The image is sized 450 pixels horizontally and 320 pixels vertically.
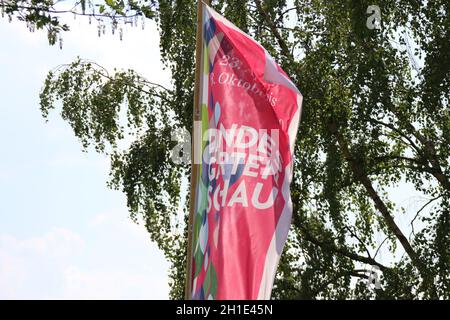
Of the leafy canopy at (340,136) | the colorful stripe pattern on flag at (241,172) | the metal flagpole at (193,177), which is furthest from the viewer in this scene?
the leafy canopy at (340,136)

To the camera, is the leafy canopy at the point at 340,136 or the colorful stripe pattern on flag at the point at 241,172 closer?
the colorful stripe pattern on flag at the point at 241,172

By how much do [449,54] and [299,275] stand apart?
4.29 metres

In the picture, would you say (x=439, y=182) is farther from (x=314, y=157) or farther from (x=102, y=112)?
(x=102, y=112)

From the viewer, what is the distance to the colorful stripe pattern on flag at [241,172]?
8.73m

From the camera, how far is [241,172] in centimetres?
889

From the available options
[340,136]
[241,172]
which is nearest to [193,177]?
[241,172]

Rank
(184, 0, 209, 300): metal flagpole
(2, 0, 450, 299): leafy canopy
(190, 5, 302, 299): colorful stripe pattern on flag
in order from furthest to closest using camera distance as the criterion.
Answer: (2, 0, 450, 299): leafy canopy < (184, 0, 209, 300): metal flagpole < (190, 5, 302, 299): colorful stripe pattern on flag

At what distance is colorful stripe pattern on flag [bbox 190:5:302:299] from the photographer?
873 cm

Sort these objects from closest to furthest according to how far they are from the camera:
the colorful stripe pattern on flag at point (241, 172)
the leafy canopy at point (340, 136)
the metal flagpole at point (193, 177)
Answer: the colorful stripe pattern on flag at point (241, 172) → the metal flagpole at point (193, 177) → the leafy canopy at point (340, 136)

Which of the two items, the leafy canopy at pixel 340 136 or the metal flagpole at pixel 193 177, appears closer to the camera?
the metal flagpole at pixel 193 177

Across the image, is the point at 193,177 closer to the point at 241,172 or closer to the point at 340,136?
the point at 241,172

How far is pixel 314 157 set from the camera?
57.9 feet

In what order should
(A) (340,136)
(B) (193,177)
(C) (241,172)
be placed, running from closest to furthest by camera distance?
1. (C) (241,172)
2. (B) (193,177)
3. (A) (340,136)
